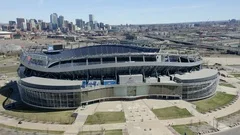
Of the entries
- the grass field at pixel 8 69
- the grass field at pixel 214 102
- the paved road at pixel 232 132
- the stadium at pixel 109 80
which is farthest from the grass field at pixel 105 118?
the grass field at pixel 8 69

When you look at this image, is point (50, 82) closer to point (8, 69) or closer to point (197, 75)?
point (197, 75)

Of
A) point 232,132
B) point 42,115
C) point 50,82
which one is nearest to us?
point 232,132

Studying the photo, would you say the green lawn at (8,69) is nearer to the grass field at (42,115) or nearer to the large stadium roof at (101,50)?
the large stadium roof at (101,50)

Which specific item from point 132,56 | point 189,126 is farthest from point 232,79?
point 189,126

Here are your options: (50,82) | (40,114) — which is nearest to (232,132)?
(40,114)

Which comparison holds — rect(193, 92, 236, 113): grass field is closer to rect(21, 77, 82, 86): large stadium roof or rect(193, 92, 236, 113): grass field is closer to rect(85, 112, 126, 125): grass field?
rect(85, 112, 126, 125): grass field

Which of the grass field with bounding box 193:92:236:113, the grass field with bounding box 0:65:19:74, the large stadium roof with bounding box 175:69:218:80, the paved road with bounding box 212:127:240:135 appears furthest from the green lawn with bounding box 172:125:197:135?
the grass field with bounding box 0:65:19:74

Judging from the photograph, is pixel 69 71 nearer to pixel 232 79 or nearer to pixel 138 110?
pixel 138 110
